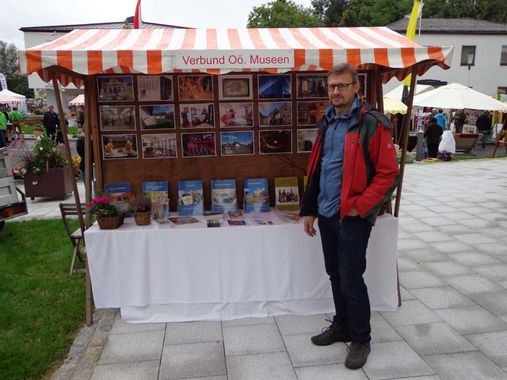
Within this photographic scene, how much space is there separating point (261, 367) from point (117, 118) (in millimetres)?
2541

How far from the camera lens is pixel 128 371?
9.93ft

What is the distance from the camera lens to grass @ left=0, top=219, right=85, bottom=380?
3.25m

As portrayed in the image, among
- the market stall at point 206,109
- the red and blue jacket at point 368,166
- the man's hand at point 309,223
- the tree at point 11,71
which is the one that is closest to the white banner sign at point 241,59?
the market stall at point 206,109

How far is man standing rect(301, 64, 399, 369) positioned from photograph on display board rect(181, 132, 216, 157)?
54.3 inches

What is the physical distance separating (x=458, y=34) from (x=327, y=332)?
35.2m

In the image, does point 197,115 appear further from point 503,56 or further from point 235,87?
point 503,56

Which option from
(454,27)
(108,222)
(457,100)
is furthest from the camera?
(454,27)

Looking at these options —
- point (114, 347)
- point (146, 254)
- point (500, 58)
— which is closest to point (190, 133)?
point (146, 254)

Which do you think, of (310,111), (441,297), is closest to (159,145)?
(310,111)

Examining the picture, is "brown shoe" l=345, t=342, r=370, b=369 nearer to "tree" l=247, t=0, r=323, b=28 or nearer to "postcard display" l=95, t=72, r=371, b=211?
"postcard display" l=95, t=72, r=371, b=211

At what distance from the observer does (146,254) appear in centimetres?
363

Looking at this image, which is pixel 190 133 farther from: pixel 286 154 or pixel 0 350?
pixel 0 350

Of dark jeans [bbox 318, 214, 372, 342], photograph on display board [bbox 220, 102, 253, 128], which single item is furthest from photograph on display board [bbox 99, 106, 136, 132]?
dark jeans [bbox 318, 214, 372, 342]

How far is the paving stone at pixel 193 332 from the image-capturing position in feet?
11.2
